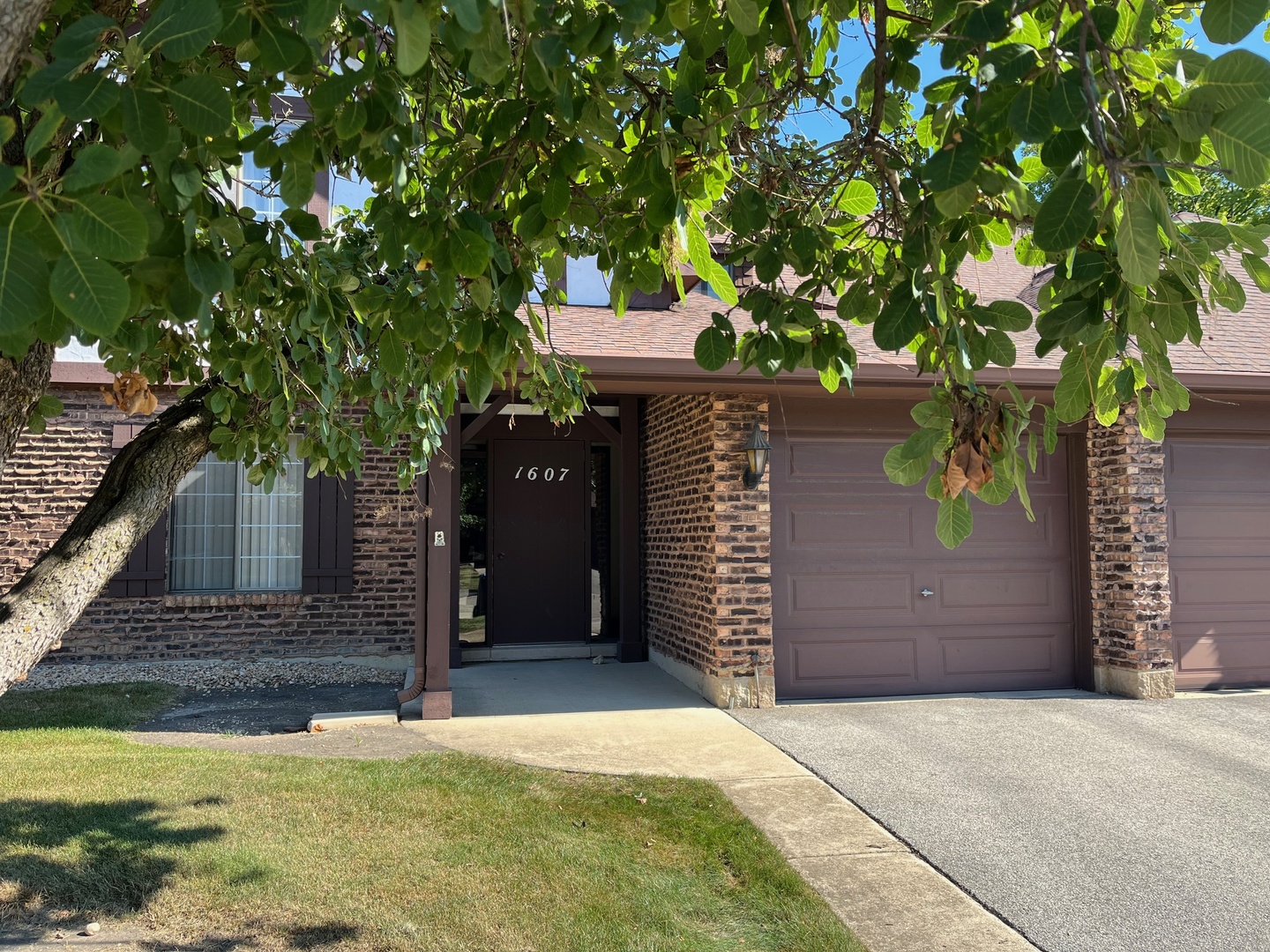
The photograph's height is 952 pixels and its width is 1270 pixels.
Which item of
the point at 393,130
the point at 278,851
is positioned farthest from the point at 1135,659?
the point at 393,130

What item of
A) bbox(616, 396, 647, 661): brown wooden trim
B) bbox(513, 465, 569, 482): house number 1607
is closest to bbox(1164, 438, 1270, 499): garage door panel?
bbox(616, 396, 647, 661): brown wooden trim

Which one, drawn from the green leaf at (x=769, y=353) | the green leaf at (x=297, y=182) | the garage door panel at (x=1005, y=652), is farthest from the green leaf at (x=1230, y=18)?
the garage door panel at (x=1005, y=652)

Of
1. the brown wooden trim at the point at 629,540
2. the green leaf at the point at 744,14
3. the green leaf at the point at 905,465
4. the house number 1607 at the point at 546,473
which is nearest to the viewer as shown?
the green leaf at the point at 744,14

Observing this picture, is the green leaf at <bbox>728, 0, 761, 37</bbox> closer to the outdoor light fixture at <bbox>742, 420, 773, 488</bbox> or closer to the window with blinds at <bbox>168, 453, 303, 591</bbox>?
the outdoor light fixture at <bbox>742, 420, 773, 488</bbox>

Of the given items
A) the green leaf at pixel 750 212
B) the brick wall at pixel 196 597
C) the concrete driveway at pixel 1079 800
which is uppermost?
the green leaf at pixel 750 212

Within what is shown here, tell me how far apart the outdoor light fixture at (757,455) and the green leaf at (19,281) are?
6499 mm

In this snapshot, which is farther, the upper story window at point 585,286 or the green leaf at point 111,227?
the upper story window at point 585,286

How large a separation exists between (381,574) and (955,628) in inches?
227

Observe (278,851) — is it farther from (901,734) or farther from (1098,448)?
(1098,448)

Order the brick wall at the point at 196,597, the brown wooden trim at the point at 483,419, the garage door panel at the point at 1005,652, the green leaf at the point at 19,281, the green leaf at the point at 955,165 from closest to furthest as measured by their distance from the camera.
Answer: the green leaf at the point at 19,281 < the green leaf at the point at 955,165 < the brown wooden trim at the point at 483,419 < the garage door panel at the point at 1005,652 < the brick wall at the point at 196,597

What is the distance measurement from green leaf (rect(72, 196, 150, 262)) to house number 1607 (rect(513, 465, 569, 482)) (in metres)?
9.07

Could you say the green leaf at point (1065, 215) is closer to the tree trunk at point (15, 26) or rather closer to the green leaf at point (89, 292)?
the green leaf at point (89, 292)

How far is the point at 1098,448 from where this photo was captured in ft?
27.0

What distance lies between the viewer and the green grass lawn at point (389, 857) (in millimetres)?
3615
